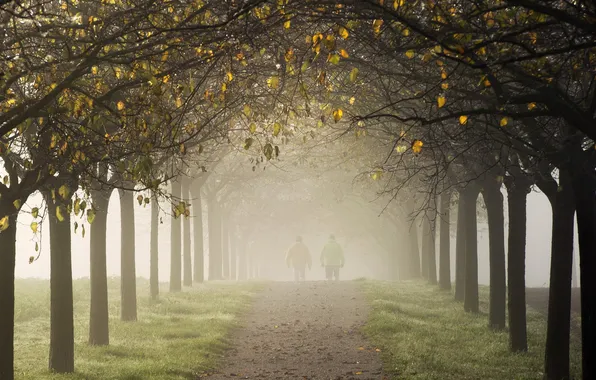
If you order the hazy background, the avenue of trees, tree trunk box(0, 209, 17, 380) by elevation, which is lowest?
the hazy background

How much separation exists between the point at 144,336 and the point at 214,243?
78.8 feet

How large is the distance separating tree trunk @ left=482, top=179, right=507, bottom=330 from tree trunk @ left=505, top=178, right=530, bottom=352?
2.44 meters

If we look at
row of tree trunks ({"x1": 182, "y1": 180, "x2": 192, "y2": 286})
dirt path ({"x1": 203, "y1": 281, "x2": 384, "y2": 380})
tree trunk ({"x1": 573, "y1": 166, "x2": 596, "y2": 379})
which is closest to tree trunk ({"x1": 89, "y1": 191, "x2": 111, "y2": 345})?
dirt path ({"x1": 203, "y1": 281, "x2": 384, "y2": 380})

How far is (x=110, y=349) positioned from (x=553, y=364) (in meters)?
8.73

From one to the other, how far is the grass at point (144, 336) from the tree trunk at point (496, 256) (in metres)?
6.62

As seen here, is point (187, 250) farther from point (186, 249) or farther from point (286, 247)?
point (286, 247)

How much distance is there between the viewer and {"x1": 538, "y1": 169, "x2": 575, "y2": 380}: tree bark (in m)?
11.2

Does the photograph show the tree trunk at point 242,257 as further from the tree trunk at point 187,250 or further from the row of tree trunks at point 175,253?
the row of tree trunks at point 175,253

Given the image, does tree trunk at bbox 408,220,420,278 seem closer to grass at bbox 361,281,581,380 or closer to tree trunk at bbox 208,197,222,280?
tree trunk at bbox 208,197,222,280

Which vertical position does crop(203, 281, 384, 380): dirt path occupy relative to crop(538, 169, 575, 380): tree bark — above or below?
below

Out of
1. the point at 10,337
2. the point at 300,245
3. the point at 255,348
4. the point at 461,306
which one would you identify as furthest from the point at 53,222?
the point at 300,245

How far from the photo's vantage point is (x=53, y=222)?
39.4 feet

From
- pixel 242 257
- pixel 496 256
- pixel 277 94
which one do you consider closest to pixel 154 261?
pixel 496 256

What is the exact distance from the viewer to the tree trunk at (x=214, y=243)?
39781 millimetres
